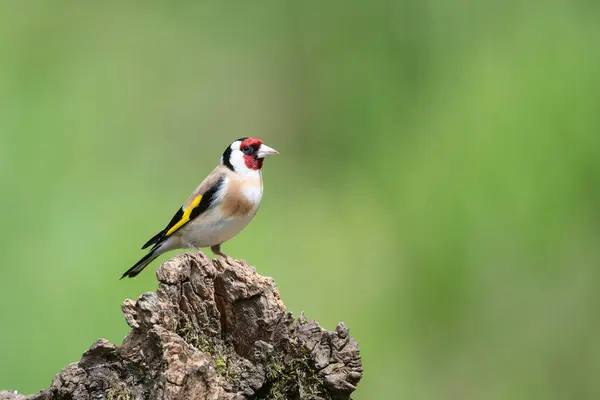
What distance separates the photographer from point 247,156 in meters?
4.08

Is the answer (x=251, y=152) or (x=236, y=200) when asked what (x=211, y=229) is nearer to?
(x=236, y=200)

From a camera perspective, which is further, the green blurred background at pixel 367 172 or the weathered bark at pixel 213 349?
the green blurred background at pixel 367 172

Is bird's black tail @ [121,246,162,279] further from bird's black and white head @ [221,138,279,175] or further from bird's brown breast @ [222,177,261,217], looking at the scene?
bird's black and white head @ [221,138,279,175]

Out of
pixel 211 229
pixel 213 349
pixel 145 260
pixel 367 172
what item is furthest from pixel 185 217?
pixel 367 172

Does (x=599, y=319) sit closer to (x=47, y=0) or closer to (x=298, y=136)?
(x=298, y=136)

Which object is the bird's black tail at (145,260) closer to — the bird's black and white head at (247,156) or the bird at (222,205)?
the bird at (222,205)

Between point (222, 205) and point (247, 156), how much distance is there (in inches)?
12.2

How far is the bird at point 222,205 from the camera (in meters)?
3.96

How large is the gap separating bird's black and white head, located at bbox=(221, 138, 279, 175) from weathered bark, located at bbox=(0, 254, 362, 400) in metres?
1.41

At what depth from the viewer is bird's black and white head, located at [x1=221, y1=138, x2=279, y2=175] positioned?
4055mm

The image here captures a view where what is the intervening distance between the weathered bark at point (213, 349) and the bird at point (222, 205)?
1.27 m

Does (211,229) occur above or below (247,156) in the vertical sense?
below

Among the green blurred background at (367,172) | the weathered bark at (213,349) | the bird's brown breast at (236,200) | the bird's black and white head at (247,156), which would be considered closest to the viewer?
the weathered bark at (213,349)

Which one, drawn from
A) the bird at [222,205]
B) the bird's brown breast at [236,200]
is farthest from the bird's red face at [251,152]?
the bird's brown breast at [236,200]
